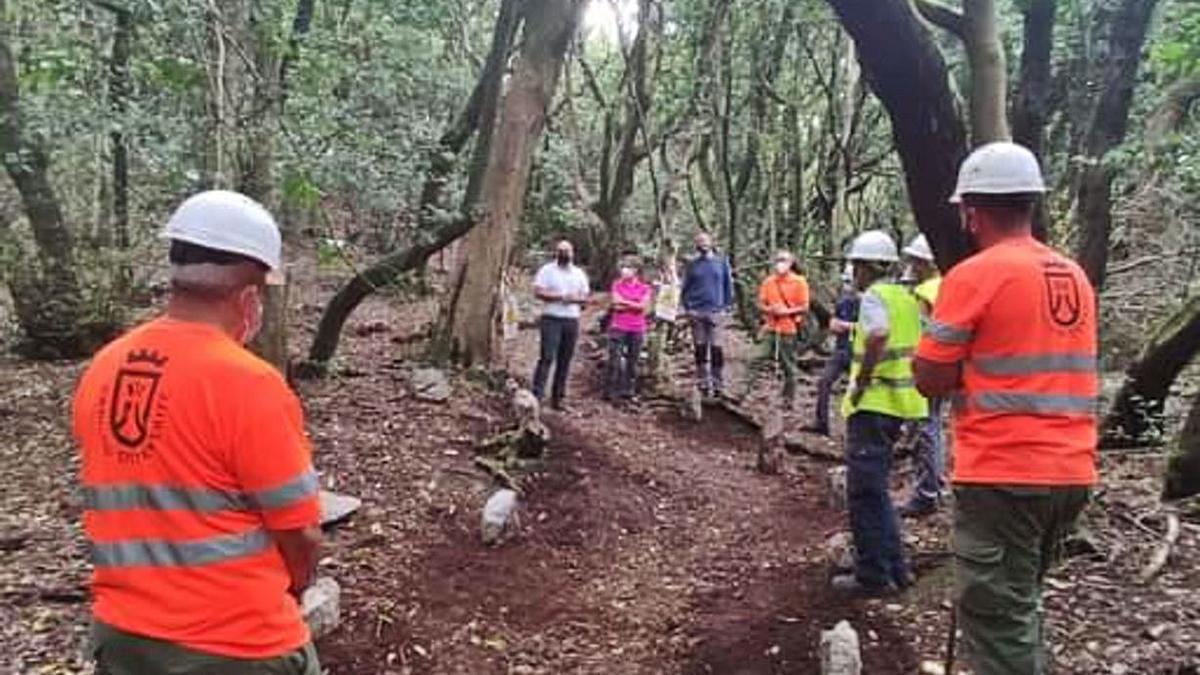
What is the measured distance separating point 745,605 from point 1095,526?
76.2 inches

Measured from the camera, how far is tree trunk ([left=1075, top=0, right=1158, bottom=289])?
7.46m

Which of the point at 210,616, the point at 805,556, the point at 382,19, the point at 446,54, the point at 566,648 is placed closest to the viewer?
the point at 210,616

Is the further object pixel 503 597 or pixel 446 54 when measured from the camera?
pixel 446 54

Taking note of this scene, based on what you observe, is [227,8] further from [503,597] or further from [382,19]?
[382,19]

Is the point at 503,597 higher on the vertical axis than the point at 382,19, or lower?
lower

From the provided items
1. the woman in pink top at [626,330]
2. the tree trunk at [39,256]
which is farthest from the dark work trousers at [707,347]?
the tree trunk at [39,256]

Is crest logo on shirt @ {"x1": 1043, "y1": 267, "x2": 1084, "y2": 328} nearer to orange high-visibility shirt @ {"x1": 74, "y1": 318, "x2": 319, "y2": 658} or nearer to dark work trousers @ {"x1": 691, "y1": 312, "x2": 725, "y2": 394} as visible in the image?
orange high-visibility shirt @ {"x1": 74, "y1": 318, "x2": 319, "y2": 658}

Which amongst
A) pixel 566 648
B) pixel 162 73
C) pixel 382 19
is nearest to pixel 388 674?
pixel 566 648

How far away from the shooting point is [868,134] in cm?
2188

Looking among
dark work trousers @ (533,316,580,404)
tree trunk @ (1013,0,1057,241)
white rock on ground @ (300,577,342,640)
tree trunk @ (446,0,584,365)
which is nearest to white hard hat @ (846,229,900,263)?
tree trunk @ (1013,0,1057,241)

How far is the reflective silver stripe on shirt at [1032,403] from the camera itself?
3.65 meters

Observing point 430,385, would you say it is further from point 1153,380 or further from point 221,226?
point 221,226

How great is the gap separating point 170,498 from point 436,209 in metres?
8.34

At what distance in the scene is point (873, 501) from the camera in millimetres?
5742
